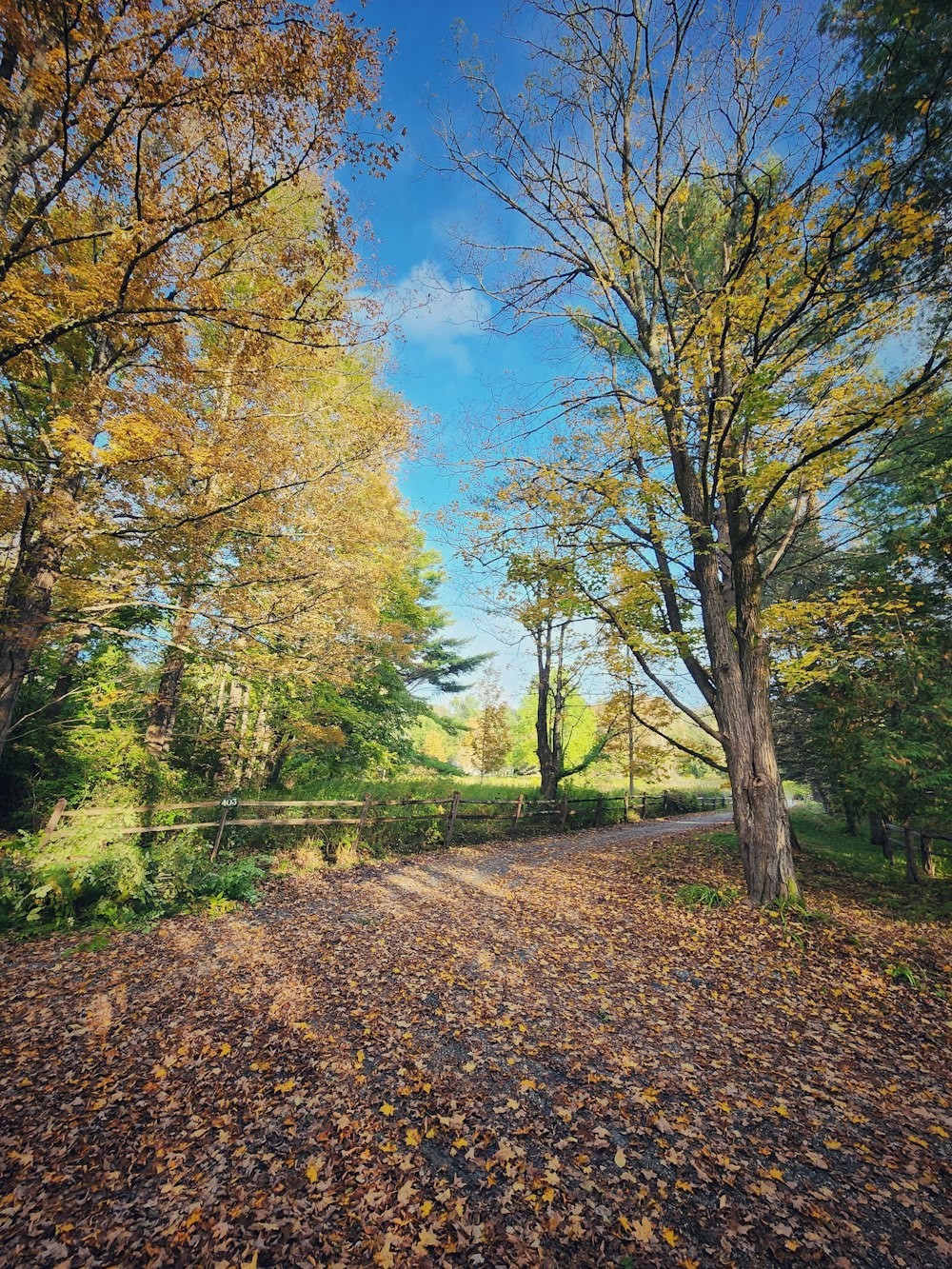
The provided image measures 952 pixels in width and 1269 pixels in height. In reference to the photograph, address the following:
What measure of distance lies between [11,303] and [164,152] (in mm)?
5044

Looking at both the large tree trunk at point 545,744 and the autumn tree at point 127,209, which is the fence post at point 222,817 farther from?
the large tree trunk at point 545,744

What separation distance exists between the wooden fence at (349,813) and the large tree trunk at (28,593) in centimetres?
180

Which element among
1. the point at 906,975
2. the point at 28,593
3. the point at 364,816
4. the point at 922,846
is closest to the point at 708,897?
the point at 906,975

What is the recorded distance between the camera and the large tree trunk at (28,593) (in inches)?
241

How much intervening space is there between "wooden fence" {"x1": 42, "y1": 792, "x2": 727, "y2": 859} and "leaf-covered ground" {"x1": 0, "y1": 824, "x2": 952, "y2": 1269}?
1891 millimetres

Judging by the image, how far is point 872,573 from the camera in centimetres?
1073

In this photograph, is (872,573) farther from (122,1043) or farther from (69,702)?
(69,702)

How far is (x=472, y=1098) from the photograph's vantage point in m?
3.44

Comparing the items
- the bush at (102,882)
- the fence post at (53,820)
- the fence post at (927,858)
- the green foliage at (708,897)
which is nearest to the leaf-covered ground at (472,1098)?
the bush at (102,882)

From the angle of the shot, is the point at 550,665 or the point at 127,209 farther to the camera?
the point at 550,665

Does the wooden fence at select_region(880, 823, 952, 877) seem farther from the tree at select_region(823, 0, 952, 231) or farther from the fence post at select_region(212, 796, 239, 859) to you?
the fence post at select_region(212, 796, 239, 859)

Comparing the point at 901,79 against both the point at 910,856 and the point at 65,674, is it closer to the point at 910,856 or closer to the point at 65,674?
the point at 910,856

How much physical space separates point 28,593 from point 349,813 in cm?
669

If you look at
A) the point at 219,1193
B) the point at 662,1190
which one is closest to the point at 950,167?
the point at 662,1190
